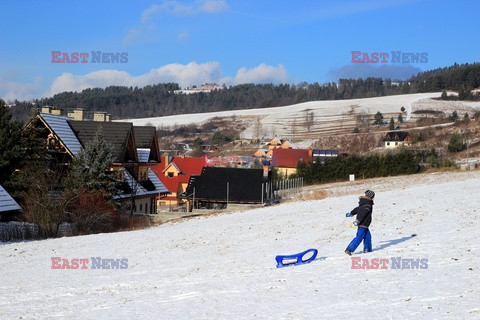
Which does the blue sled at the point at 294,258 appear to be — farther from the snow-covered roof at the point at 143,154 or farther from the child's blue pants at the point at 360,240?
→ the snow-covered roof at the point at 143,154

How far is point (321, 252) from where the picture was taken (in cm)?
1870

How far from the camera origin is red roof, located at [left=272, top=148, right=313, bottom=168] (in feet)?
297

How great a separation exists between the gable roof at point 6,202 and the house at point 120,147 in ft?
24.1

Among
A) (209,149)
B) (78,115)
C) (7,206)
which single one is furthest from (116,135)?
(209,149)

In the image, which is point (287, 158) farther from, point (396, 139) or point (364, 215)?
point (364, 215)

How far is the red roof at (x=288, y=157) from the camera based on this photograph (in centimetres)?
9050

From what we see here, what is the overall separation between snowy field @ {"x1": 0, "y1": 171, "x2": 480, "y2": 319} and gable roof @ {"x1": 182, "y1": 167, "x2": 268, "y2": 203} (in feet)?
77.1

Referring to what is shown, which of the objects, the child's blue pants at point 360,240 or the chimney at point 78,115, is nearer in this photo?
the child's blue pants at point 360,240

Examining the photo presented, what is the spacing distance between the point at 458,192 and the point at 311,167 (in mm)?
38040

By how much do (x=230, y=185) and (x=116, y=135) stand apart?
12.8m

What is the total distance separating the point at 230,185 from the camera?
5262 cm
